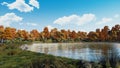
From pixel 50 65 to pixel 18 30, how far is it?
100609mm

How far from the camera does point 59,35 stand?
11625cm

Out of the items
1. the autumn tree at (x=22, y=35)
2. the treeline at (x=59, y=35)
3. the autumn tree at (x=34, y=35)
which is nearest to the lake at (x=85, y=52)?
the treeline at (x=59, y=35)

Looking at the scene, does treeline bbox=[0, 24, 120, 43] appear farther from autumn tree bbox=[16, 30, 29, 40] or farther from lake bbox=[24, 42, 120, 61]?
lake bbox=[24, 42, 120, 61]

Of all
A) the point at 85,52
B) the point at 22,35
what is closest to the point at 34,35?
the point at 22,35

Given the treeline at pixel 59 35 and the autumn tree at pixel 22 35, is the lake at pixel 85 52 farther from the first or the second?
the autumn tree at pixel 22 35

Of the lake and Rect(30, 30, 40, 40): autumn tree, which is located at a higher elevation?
Rect(30, 30, 40, 40): autumn tree

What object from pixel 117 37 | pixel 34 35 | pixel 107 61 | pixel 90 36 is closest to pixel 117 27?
pixel 117 37

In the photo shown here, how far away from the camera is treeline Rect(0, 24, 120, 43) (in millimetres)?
94213

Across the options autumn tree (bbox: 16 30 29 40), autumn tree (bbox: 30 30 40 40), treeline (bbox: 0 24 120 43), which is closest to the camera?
treeline (bbox: 0 24 120 43)

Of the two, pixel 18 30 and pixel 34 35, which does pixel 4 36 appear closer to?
pixel 18 30

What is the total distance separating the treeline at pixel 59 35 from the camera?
309 feet

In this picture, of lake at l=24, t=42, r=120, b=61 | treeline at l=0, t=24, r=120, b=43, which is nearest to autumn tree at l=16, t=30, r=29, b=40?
treeline at l=0, t=24, r=120, b=43

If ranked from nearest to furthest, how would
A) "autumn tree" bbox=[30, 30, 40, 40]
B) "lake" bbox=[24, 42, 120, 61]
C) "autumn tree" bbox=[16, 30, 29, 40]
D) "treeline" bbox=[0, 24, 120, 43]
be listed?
"lake" bbox=[24, 42, 120, 61]
"treeline" bbox=[0, 24, 120, 43]
"autumn tree" bbox=[16, 30, 29, 40]
"autumn tree" bbox=[30, 30, 40, 40]

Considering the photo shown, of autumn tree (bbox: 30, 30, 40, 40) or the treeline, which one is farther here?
autumn tree (bbox: 30, 30, 40, 40)
